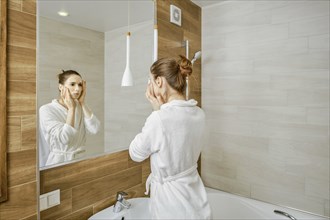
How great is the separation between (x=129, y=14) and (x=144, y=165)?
114cm

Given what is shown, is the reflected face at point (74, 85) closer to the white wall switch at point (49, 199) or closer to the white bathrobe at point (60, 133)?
the white bathrobe at point (60, 133)

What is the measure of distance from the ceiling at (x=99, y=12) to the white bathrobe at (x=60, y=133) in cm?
48

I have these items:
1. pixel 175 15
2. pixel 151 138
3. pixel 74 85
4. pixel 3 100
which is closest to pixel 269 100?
pixel 175 15

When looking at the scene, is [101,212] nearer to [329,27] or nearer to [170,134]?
[170,134]

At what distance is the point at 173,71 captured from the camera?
1242mm

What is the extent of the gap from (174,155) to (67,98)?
69 cm

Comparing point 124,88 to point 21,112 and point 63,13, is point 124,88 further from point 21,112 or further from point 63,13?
point 21,112

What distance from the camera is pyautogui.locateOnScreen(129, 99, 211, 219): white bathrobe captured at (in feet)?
3.80

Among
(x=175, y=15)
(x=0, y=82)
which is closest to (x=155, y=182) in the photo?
(x=0, y=82)

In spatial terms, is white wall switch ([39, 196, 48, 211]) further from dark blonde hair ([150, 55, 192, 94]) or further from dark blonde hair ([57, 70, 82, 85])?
dark blonde hair ([150, 55, 192, 94])

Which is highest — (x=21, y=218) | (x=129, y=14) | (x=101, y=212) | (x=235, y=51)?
(x=129, y=14)

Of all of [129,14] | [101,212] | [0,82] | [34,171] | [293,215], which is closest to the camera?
[0,82]

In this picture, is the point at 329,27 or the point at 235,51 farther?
the point at 235,51

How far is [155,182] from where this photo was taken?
A: 1273mm
